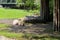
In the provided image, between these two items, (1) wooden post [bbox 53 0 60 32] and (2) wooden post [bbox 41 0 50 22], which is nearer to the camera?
(1) wooden post [bbox 53 0 60 32]

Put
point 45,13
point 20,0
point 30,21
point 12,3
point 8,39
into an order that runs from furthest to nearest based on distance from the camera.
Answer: point 12,3 → point 20,0 → point 45,13 → point 30,21 → point 8,39

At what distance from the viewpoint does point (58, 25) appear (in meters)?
13.2

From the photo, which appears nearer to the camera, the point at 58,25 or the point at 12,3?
the point at 58,25

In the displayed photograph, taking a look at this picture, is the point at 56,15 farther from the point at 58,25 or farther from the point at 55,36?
the point at 55,36

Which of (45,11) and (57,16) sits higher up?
(57,16)

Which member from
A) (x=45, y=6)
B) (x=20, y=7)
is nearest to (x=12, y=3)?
(x=20, y=7)

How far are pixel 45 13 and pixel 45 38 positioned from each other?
8.82m

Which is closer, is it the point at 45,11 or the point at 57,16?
the point at 57,16

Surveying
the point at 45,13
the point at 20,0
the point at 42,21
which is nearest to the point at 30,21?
the point at 42,21

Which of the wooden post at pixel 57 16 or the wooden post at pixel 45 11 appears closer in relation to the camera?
the wooden post at pixel 57 16

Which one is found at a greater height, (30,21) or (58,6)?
(58,6)

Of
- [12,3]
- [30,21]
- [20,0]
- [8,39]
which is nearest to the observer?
[8,39]

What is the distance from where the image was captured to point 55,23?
13477mm

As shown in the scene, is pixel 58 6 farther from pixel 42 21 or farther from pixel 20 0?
pixel 20 0
